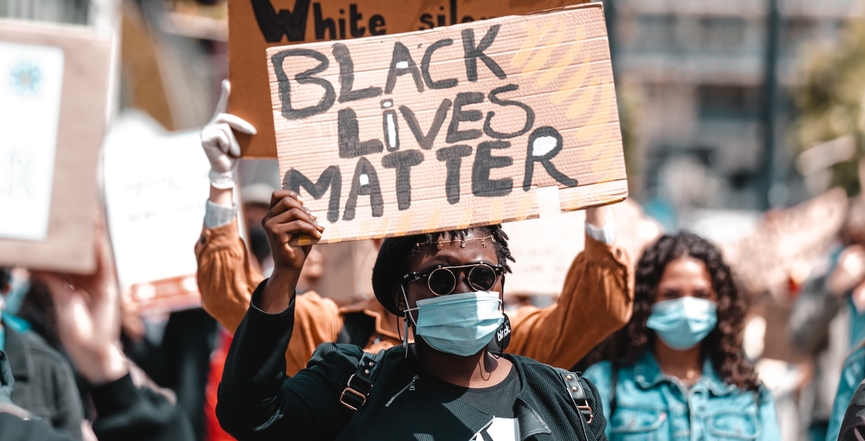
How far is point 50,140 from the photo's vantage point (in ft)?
14.2

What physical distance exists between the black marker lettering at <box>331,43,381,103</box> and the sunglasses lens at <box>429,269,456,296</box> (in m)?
0.52

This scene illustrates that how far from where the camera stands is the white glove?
11.7 ft

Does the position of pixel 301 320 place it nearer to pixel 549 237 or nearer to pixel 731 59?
pixel 549 237

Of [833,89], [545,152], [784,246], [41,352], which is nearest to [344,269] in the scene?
[41,352]

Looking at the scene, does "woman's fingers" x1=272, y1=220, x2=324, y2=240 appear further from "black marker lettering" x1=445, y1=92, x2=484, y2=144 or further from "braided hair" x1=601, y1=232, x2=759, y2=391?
"braided hair" x1=601, y1=232, x2=759, y2=391

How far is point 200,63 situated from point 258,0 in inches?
488

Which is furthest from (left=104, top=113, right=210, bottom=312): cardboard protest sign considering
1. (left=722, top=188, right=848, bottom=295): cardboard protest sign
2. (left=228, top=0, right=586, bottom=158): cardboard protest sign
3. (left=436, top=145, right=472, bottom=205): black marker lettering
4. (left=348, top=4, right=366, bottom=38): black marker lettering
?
(left=722, top=188, right=848, bottom=295): cardboard protest sign

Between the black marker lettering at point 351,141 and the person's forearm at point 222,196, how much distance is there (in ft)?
2.29

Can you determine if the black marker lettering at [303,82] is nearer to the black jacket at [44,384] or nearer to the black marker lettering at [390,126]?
the black marker lettering at [390,126]

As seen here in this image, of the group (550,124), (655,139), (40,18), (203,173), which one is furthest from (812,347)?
(655,139)

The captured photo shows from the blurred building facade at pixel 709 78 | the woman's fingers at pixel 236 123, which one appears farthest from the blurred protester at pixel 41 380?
the blurred building facade at pixel 709 78

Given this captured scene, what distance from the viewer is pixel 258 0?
12.3ft

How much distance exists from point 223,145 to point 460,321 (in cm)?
111

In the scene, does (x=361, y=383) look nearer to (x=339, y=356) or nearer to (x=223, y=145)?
(x=339, y=356)
